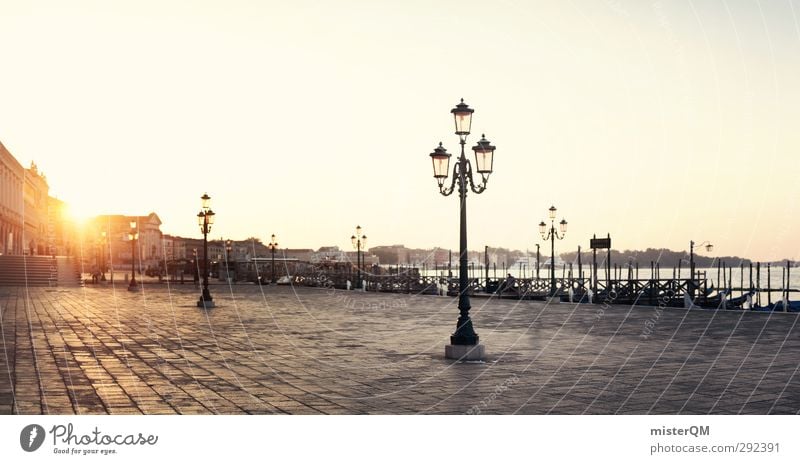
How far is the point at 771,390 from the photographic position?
9.73 metres

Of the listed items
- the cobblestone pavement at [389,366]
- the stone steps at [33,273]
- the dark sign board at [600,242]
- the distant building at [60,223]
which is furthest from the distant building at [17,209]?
the cobblestone pavement at [389,366]

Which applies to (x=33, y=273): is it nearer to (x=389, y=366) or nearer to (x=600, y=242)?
(x=600, y=242)

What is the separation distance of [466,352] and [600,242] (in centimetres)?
1843

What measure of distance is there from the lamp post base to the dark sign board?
1804 cm

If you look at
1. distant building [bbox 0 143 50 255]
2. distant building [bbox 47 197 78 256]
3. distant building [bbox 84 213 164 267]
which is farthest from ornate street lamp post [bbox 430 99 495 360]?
distant building [bbox 84 213 164 267]

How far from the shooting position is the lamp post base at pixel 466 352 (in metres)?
12.9

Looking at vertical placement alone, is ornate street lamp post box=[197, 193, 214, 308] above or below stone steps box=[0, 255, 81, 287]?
above

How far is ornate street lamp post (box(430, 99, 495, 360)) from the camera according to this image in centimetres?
1323

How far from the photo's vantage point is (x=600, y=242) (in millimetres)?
30172
